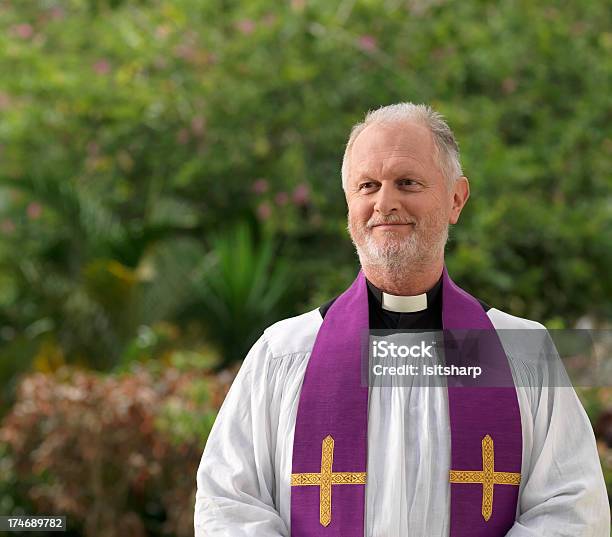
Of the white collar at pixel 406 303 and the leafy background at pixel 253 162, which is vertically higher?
the leafy background at pixel 253 162

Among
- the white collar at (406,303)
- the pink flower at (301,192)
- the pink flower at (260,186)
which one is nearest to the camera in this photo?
the white collar at (406,303)

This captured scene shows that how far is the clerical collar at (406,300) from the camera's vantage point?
3.25 meters

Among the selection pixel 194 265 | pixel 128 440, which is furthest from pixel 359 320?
pixel 194 265

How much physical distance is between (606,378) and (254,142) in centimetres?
513

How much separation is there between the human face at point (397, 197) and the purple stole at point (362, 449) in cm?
31

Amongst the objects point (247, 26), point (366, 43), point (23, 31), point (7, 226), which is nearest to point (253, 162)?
point (247, 26)

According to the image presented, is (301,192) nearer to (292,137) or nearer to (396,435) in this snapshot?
(292,137)

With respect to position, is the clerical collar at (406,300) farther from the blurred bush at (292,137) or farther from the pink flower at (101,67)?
the pink flower at (101,67)

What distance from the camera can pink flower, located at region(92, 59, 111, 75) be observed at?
10078 mm

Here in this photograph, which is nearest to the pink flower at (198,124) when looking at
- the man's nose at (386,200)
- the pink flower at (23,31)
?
the pink flower at (23,31)

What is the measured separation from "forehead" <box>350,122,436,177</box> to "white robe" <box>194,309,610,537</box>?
59 centimetres

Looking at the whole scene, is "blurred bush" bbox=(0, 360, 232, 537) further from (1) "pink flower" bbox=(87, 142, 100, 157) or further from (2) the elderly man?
(1) "pink flower" bbox=(87, 142, 100, 157)

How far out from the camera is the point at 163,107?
31.9 feet

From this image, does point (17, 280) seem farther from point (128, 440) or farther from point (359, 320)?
point (359, 320)
